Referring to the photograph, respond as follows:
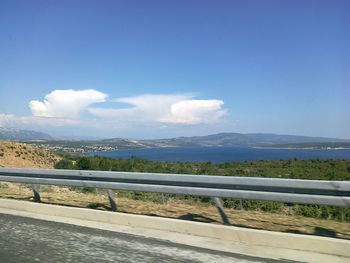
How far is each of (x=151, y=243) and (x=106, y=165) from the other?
126 feet

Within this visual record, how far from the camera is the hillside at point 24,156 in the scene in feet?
182

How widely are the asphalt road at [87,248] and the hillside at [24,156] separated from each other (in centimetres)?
4752

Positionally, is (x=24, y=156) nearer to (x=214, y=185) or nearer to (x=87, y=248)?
(x=214, y=185)

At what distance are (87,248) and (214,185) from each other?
2.12 m

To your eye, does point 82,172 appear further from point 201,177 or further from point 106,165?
point 106,165

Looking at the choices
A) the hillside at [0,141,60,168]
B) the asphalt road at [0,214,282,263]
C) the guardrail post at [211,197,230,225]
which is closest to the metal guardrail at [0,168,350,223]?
the guardrail post at [211,197,230,225]

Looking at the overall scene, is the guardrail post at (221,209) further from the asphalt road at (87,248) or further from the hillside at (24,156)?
the hillside at (24,156)

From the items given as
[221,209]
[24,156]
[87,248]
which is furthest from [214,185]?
[24,156]

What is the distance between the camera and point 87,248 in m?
6.34

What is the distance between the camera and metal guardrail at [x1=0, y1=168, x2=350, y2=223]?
6164 millimetres

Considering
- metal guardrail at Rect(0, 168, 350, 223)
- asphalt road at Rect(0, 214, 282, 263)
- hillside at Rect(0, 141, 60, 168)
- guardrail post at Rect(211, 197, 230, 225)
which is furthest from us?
hillside at Rect(0, 141, 60, 168)

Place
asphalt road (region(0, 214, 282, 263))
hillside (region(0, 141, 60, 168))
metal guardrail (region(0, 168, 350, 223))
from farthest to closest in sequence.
A: hillside (region(0, 141, 60, 168))
metal guardrail (region(0, 168, 350, 223))
asphalt road (region(0, 214, 282, 263))

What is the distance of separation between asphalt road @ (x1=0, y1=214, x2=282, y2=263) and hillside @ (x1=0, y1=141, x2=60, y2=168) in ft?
156

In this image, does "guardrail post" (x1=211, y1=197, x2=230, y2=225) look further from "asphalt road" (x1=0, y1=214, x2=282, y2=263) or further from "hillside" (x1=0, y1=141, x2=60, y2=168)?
"hillside" (x1=0, y1=141, x2=60, y2=168)
